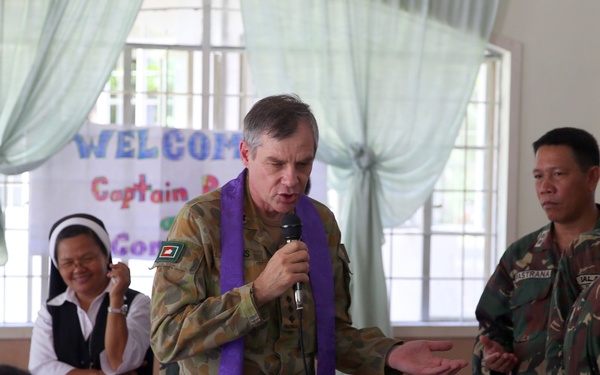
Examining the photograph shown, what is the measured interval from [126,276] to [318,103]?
2.33 meters

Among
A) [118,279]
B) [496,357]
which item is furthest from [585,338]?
[118,279]

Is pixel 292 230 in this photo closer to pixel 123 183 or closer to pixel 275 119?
pixel 275 119

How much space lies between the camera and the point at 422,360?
2.17 m

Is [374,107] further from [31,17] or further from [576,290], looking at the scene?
[576,290]

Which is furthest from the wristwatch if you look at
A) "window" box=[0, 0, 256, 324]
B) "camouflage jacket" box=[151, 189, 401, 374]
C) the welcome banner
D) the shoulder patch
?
"window" box=[0, 0, 256, 324]

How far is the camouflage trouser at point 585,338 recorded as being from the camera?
5.96 feet

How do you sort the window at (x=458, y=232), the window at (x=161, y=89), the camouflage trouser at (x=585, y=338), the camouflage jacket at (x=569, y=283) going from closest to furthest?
the camouflage trouser at (x=585, y=338)
the camouflage jacket at (x=569, y=283)
the window at (x=161, y=89)
the window at (x=458, y=232)

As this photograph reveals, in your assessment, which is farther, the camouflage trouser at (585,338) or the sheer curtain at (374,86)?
the sheer curtain at (374,86)

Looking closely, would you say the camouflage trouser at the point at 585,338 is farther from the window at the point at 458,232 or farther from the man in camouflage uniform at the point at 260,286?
the window at the point at 458,232

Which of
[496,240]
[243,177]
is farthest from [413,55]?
[243,177]

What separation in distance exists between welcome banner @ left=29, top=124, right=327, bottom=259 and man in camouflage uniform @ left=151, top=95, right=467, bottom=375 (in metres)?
3.18

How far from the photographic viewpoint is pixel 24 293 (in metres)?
5.48

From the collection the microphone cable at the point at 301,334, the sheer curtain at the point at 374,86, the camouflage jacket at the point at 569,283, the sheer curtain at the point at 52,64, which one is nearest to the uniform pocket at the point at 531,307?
the camouflage jacket at the point at 569,283

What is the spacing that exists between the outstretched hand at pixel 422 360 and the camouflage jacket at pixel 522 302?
990 millimetres
